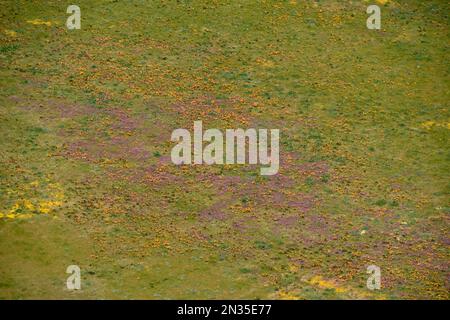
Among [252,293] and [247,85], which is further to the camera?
[247,85]

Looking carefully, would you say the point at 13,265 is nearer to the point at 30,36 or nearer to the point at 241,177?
the point at 241,177

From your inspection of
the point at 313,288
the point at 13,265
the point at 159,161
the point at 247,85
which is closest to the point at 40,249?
the point at 13,265
